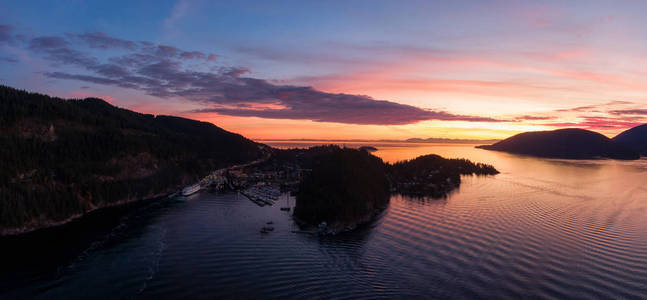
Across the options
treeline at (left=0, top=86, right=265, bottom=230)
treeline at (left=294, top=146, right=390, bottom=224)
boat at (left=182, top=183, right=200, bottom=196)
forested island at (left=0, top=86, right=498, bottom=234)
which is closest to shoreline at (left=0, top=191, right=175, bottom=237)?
forested island at (left=0, top=86, right=498, bottom=234)

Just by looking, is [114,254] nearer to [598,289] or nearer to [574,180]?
[598,289]

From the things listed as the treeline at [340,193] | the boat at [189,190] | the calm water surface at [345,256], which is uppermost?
the treeline at [340,193]

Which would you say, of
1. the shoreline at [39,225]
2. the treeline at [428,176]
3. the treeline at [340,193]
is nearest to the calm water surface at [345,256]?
the shoreline at [39,225]

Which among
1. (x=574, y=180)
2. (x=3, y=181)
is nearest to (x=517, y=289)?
(x=3, y=181)

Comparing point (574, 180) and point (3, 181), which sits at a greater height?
point (3, 181)

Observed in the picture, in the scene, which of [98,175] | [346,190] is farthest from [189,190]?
[346,190]

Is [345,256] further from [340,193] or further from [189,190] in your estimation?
[189,190]

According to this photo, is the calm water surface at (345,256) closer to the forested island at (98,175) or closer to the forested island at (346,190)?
the forested island at (346,190)
